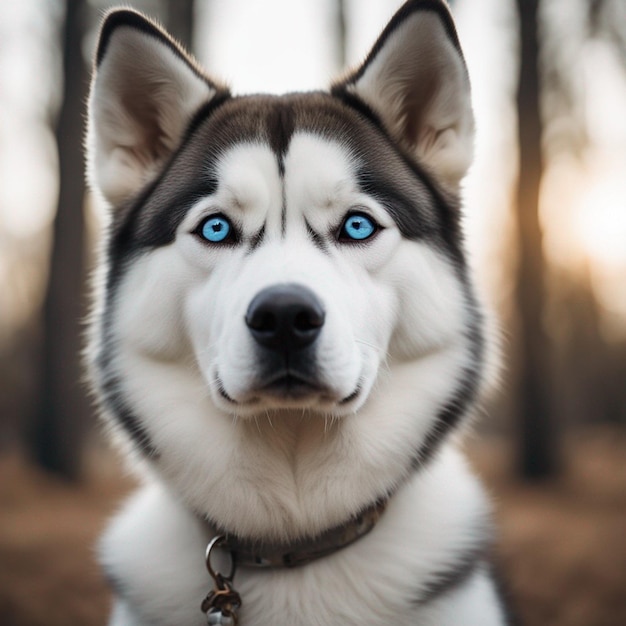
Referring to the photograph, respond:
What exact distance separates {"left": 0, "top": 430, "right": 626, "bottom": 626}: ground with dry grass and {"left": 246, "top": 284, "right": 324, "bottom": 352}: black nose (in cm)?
174

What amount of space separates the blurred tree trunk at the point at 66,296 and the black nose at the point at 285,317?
7530 millimetres

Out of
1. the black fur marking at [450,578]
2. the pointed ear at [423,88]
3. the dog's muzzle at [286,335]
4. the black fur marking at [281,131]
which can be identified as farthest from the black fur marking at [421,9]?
the black fur marking at [450,578]

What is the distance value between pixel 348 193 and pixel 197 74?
3.24ft

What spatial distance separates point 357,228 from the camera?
7.97 feet

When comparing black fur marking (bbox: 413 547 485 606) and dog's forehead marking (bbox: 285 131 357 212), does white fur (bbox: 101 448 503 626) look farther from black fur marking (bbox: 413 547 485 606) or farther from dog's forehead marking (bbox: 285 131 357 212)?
dog's forehead marking (bbox: 285 131 357 212)

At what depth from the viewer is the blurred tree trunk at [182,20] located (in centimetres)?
940

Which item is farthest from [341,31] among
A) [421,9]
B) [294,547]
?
[294,547]

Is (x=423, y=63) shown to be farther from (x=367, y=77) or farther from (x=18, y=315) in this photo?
(x=18, y=315)

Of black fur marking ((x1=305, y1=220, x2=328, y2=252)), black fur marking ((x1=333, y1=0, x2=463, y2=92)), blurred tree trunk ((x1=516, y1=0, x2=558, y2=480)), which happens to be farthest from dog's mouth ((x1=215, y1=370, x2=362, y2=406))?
blurred tree trunk ((x1=516, y1=0, x2=558, y2=480))

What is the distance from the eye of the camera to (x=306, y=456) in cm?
237

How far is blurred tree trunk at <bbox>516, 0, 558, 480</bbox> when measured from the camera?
29.1 ft

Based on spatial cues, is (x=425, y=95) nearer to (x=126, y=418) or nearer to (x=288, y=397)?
(x=288, y=397)

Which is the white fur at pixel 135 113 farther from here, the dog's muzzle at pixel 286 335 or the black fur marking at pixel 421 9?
the dog's muzzle at pixel 286 335

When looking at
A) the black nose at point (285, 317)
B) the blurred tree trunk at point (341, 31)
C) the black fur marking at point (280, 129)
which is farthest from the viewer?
the blurred tree trunk at point (341, 31)
